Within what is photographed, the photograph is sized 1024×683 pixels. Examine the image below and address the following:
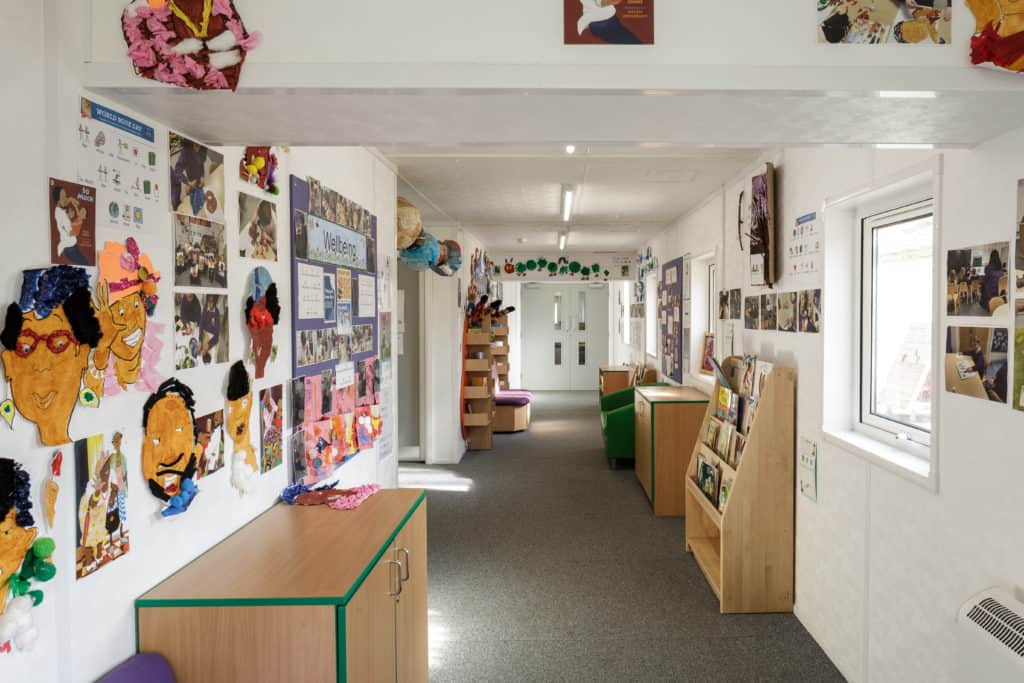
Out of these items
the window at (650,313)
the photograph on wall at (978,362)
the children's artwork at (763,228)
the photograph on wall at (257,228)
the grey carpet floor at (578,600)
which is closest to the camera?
the photograph on wall at (978,362)

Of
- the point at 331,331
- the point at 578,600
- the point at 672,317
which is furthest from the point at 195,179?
the point at 672,317

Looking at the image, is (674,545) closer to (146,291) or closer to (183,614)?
(183,614)

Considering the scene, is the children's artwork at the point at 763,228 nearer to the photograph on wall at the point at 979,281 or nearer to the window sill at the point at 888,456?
the window sill at the point at 888,456

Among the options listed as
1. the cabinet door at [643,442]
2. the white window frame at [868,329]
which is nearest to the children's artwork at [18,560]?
the white window frame at [868,329]

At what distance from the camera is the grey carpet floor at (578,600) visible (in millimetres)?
3031

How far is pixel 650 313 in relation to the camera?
8.72m

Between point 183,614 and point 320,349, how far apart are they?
142cm

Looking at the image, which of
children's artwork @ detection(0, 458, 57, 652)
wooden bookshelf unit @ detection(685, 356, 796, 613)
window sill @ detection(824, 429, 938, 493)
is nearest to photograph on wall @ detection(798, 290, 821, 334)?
wooden bookshelf unit @ detection(685, 356, 796, 613)

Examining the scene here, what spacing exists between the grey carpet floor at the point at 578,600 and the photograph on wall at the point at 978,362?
5.08 feet

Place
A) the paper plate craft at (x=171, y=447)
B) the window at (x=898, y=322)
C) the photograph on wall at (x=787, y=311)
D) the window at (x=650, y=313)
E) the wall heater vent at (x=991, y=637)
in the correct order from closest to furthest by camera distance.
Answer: the wall heater vent at (x=991, y=637)
the paper plate craft at (x=171, y=447)
the window at (x=898, y=322)
the photograph on wall at (x=787, y=311)
the window at (x=650, y=313)

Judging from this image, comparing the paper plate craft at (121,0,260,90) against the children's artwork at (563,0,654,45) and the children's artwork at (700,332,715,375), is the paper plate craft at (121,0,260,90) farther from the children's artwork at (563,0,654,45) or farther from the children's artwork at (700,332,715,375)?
the children's artwork at (700,332,715,375)

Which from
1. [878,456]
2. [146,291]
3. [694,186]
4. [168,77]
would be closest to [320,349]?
[146,291]

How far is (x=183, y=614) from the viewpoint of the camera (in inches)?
68.4

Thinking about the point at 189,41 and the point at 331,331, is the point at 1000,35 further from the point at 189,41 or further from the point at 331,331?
the point at 331,331
